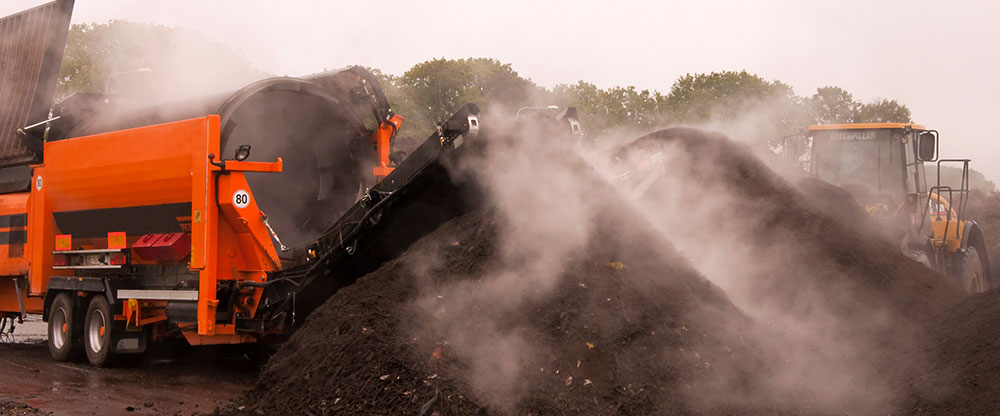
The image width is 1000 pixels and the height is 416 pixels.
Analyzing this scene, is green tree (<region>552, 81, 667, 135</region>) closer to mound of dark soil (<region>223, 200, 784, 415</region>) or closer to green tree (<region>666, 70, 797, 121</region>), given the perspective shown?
green tree (<region>666, 70, 797, 121</region>)

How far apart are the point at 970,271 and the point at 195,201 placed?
9.49 meters

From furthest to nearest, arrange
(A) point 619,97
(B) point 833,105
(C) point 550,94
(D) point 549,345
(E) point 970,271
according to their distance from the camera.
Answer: (B) point 833,105, (A) point 619,97, (C) point 550,94, (E) point 970,271, (D) point 549,345

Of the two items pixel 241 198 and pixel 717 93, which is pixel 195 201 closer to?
pixel 241 198

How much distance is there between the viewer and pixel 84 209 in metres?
9.94

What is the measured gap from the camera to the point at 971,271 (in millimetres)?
11336

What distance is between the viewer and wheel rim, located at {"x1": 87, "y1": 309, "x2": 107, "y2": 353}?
9.92m

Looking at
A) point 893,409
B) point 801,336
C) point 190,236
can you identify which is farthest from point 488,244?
point 190,236

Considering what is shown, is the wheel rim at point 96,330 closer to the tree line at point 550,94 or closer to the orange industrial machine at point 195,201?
the orange industrial machine at point 195,201

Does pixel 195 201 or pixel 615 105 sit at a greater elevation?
pixel 615 105

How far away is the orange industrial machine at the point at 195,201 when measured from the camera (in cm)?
802

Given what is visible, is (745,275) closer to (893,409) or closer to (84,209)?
(893,409)

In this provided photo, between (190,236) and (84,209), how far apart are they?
213cm

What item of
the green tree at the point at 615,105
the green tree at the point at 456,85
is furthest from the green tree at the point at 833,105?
the green tree at the point at 456,85

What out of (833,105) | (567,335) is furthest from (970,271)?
(833,105)
